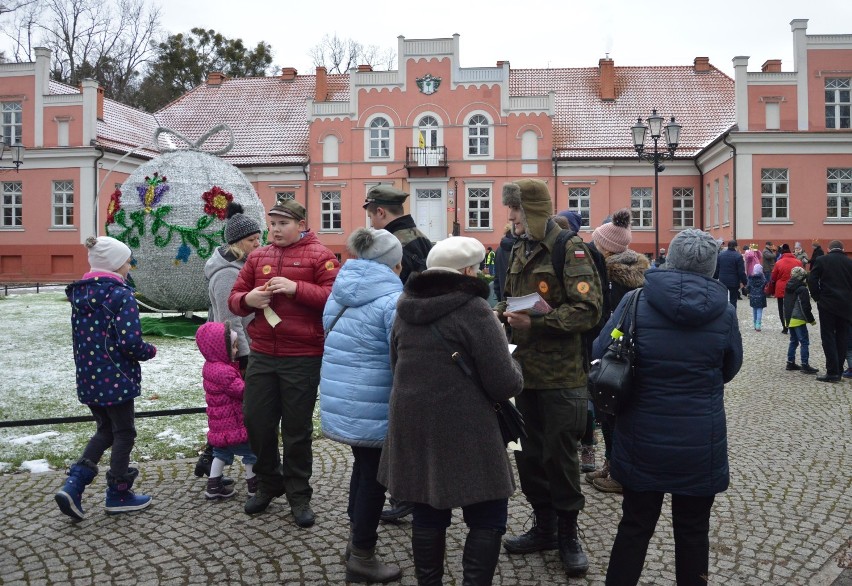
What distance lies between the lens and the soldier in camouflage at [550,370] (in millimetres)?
3971

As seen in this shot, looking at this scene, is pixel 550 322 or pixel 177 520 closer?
pixel 550 322

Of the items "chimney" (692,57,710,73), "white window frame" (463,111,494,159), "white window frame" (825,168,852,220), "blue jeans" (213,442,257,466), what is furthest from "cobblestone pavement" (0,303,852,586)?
"chimney" (692,57,710,73)

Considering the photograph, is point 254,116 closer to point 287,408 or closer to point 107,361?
point 107,361

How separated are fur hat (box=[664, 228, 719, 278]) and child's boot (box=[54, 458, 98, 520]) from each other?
3.67 m

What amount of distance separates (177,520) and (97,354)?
116 centimetres

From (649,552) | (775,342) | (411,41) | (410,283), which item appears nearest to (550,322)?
(410,283)

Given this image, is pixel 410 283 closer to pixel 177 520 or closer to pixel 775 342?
pixel 177 520

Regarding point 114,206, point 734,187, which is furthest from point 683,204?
point 114,206

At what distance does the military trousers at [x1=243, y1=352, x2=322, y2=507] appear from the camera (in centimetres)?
463

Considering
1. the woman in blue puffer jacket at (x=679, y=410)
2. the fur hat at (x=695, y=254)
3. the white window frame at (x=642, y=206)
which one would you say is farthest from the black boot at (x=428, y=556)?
the white window frame at (x=642, y=206)

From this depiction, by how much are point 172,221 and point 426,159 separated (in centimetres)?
2468

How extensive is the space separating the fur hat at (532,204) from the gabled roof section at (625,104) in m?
31.7

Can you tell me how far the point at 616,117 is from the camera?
3681cm

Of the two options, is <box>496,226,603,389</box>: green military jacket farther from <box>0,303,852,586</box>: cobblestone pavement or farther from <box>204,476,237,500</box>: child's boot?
<box>204,476,237,500</box>: child's boot
